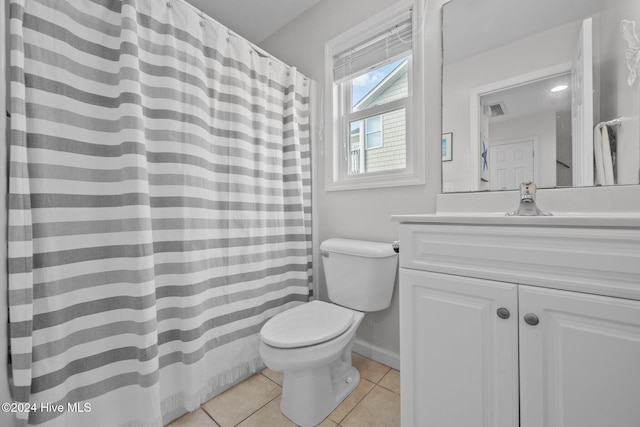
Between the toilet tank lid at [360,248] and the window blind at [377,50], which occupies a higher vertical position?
the window blind at [377,50]

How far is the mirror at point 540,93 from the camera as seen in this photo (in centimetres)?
96

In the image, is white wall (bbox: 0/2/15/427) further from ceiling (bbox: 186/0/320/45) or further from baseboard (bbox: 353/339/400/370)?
baseboard (bbox: 353/339/400/370)

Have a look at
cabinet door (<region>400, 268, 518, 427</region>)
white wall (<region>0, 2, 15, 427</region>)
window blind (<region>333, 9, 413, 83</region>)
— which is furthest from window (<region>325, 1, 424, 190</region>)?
white wall (<region>0, 2, 15, 427</region>)

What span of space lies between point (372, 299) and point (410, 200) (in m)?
0.57

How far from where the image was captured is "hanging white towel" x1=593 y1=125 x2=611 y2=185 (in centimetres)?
98

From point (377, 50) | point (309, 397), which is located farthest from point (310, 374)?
point (377, 50)

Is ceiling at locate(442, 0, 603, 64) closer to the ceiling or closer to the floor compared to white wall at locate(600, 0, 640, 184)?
closer to the ceiling

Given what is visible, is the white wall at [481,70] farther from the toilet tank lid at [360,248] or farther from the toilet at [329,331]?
the toilet at [329,331]

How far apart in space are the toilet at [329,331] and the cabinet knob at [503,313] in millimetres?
632

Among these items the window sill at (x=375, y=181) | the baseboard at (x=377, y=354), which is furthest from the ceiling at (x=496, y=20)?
the baseboard at (x=377, y=354)

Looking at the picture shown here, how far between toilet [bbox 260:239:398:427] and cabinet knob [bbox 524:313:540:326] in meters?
0.69

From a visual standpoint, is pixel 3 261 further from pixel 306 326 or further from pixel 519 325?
pixel 519 325

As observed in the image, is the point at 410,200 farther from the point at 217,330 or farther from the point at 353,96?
the point at 217,330

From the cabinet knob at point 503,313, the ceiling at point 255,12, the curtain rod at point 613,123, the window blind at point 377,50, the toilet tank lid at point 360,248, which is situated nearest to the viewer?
the cabinet knob at point 503,313
